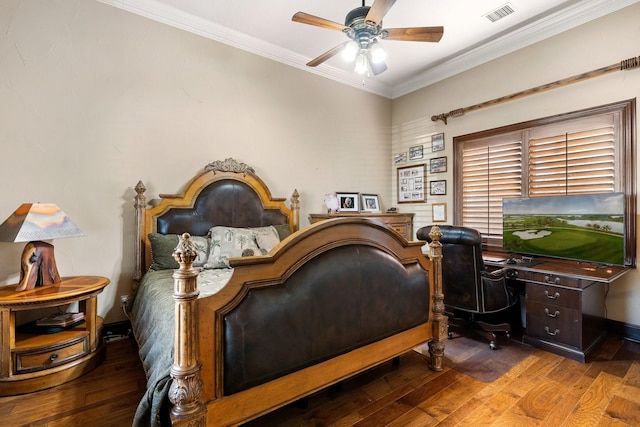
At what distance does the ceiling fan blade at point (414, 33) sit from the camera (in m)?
2.20

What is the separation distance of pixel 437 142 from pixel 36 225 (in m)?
4.37

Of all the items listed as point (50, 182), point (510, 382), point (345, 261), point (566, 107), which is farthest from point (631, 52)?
point (50, 182)

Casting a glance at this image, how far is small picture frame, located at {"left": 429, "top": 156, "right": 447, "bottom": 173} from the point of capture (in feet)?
13.7

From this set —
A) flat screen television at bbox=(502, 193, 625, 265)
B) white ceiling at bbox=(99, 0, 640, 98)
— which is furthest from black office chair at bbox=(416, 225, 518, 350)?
white ceiling at bbox=(99, 0, 640, 98)

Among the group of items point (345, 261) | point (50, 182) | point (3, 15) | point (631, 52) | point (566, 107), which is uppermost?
point (3, 15)

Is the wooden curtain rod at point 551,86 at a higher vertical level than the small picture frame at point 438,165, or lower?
higher

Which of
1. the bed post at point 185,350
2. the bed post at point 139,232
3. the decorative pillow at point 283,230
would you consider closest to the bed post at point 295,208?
the decorative pillow at point 283,230

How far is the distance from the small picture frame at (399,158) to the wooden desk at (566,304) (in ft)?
7.83

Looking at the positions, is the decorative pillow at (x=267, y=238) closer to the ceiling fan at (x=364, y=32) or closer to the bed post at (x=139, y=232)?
the bed post at (x=139, y=232)

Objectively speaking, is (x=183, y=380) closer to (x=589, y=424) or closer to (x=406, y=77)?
(x=589, y=424)

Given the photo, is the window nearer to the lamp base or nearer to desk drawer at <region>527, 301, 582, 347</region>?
desk drawer at <region>527, 301, 582, 347</region>

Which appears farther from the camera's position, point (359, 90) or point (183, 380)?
point (359, 90)

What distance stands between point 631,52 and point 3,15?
207 inches

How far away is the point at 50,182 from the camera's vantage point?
8.09 ft
